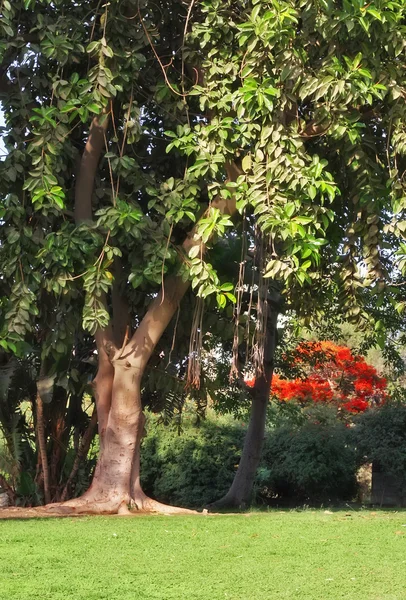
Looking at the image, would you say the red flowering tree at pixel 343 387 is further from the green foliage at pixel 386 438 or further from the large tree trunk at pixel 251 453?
the large tree trunk at pixel 251 453

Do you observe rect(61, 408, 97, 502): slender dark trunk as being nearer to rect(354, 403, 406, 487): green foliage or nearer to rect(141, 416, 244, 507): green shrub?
rect(141, 416, 244, 507): green shrub

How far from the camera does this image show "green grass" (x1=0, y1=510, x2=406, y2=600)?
5.79 metres

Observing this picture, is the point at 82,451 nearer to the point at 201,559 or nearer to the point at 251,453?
the point at 251,453

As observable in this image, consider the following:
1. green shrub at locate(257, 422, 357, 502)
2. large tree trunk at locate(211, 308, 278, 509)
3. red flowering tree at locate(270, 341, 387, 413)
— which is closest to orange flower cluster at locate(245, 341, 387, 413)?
red flowering tree at locate(270, 341, 387, 413)

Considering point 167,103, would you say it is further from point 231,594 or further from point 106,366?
point 231,594

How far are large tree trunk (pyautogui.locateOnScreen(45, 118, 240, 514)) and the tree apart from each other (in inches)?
0.7

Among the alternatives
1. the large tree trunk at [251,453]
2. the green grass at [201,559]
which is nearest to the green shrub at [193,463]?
the large tree trunk at [251,453]

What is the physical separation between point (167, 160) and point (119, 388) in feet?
9.36

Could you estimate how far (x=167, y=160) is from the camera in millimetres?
10812

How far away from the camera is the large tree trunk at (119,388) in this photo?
10078mm

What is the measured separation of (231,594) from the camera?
18.8ft

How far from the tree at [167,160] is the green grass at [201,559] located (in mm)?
1937

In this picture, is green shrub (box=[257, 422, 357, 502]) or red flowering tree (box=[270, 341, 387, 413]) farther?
red flowering tree (box=[270, 341, 387, 413])

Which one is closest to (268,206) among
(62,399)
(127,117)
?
(127,117)
